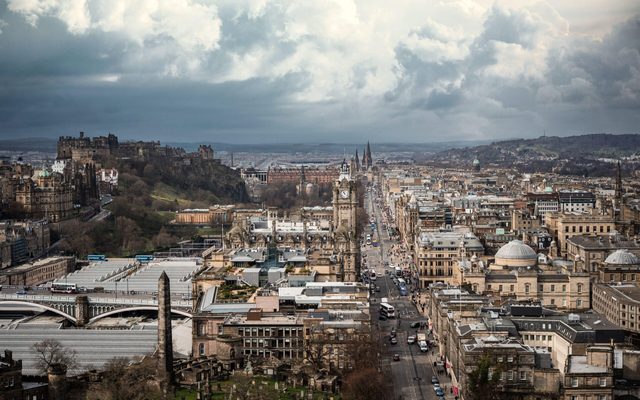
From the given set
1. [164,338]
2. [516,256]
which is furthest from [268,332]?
[516,256]

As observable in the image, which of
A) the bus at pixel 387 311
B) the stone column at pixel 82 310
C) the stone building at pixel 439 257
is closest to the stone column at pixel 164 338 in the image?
the bus at pixel 387 311

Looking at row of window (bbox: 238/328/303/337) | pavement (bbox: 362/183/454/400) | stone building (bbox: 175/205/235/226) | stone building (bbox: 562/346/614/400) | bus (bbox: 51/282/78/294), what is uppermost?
stone building (bbox: 175/205/235/226)

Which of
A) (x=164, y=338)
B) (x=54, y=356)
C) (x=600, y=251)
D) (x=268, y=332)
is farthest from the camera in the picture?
(x=600, y=251)

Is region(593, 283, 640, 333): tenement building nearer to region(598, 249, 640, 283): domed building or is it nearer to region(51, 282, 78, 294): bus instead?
region(598, 249, 640, 283): domed building

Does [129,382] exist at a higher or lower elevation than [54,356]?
higher

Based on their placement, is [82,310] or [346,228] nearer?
[82,310]

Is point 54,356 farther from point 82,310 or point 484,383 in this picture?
point 484,383

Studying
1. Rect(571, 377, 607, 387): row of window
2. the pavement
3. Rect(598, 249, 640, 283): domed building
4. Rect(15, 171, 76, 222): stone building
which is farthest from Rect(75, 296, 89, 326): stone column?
Rect(15, 171, 76, 222): stone building
